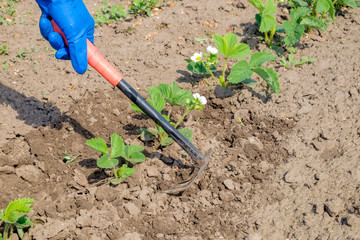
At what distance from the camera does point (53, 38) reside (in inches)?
92.2

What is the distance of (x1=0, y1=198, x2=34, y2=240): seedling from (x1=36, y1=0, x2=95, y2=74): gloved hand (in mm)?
822

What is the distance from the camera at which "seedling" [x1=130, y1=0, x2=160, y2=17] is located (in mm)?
4172

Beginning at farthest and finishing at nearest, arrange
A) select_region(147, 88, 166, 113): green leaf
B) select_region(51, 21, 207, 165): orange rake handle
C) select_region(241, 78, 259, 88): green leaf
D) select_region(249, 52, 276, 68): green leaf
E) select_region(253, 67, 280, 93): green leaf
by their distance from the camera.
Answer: select_region(241, 78, 259, 88): green leaf < select_region(249, 52, 276, 68): green leaf < select_region(253, 67, 280, 93): green leaf < select_region(147, 88, 166, 113): green leaf < select_region(51, 21, 207, 165): orange rake handle

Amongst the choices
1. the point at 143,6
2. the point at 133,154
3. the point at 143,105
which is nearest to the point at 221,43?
the point at 143,105

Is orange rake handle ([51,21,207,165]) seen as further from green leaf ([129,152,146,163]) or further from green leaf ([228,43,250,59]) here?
green leaf ([228,43,250,59])

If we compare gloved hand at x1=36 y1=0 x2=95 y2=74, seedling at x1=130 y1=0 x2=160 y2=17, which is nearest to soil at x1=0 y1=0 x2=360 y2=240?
seedling at x1=130 y1=0 x2=160 y2=17

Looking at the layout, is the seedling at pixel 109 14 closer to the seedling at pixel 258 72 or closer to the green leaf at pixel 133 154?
the seedling at pixel 258 72

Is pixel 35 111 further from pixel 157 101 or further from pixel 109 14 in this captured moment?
pixel 109 14

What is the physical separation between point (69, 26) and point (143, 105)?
63 centimetres

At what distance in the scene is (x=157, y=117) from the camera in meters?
2.54

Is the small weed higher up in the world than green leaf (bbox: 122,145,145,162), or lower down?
higher up

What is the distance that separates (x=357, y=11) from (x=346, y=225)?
2504 millimetres

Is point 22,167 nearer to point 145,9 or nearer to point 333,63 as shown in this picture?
point 145,9

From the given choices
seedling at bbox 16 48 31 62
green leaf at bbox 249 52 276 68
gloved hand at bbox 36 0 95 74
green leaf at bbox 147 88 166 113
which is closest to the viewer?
gloved hand at bbox 36 0 95 74
